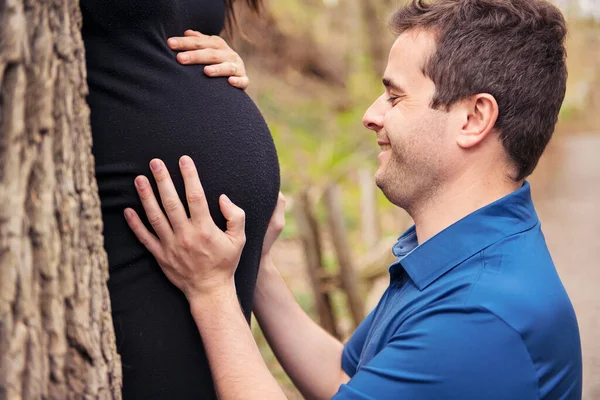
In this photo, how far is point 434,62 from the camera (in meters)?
1.95

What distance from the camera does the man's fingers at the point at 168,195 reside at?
5.19 ft

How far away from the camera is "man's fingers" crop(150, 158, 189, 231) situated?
1581 mm

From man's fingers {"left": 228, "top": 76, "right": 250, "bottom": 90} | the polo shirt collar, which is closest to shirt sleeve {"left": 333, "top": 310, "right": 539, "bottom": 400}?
the polo shirt collar

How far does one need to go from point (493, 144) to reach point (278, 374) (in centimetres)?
374

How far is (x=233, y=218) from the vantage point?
1.67m

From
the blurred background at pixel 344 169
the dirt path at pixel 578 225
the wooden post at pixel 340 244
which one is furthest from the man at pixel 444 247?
the dirt path at pixel 578 225

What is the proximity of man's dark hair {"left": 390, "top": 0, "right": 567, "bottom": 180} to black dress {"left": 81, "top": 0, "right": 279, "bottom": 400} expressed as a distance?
597mm

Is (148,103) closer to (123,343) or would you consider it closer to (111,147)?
(111,147)

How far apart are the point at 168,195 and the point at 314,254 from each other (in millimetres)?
2940

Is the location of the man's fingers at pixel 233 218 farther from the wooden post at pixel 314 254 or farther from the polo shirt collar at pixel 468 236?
the wooden post at pixel 314 254

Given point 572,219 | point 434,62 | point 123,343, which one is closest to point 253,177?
point 123,343

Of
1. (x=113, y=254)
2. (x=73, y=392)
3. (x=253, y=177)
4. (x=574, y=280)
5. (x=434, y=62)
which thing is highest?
(x=434, y=62)

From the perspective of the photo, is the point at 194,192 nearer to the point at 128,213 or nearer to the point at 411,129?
the point at 128,213

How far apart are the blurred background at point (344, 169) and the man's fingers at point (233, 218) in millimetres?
982
